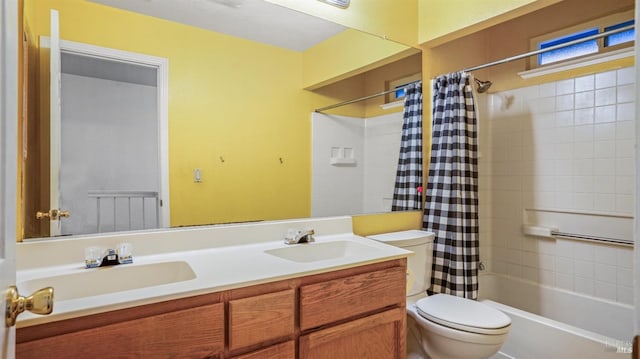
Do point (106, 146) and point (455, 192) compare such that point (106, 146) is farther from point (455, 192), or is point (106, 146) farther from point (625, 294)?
point (625, 294)

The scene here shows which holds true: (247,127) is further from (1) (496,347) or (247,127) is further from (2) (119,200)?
(1) (496,347)

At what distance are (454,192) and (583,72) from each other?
4.03ft

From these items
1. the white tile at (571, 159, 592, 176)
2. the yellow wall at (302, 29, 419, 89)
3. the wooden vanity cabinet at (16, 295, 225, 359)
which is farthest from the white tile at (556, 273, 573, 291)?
the wooden vanity cabinet at (16, 295, 225, 359)

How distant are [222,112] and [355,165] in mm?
879

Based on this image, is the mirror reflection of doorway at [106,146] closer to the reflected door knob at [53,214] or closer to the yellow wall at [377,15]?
the reflected door knob at [53,214]

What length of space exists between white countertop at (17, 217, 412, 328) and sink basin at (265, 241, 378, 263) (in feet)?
0.06

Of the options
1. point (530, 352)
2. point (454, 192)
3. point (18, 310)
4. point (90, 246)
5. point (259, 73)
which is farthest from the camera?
point (454, 192)

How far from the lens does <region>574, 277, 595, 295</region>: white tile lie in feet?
7.45

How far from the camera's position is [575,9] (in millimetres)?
2385

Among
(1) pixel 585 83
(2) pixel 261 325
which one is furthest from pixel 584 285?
(2) pixel 261 325

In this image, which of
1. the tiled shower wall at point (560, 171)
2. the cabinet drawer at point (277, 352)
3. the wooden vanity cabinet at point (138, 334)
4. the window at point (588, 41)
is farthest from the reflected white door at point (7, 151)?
the tiled shower wall at point (560, 171)

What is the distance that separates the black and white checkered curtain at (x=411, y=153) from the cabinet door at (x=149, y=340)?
1.56m

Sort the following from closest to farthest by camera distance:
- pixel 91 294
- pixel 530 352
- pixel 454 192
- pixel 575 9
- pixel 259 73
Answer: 1. pixel 91 294
2. pixel 259 73
3. pixel 530 352
4. pixel 454 192
5. pixel 575 9

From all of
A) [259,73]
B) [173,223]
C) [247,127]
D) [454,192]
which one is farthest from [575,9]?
[173,223]
